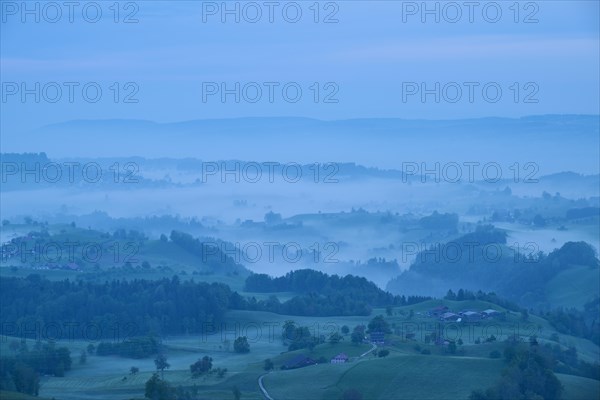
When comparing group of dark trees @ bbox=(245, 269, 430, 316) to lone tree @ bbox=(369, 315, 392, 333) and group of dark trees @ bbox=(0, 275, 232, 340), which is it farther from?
lone tree @ bbox=(369, 315, 392, 333)

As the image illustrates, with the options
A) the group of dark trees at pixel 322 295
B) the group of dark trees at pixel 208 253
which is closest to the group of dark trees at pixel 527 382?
the group of dark trees at pixel 322 295

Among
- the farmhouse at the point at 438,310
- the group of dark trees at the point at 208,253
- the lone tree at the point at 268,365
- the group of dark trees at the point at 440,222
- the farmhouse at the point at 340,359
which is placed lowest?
the lone tree at the point at 268,365

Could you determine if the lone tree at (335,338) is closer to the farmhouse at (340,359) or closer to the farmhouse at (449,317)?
the farmhouse at (340,359)

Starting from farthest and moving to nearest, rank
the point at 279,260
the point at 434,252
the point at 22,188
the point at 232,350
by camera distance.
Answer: the point at 22,188, the point at 279,260, the point at 434,252, the point at 232,350

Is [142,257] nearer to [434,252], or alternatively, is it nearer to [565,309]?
[434,252]

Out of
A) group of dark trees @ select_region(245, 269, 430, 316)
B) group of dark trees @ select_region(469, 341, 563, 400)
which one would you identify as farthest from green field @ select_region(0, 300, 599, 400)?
group of dark trees @ select_region(245, 269, 430, 316)

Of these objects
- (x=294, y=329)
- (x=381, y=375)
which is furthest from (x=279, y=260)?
(x=381, y=375)

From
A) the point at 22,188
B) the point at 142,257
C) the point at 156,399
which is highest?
the point at 22,188
